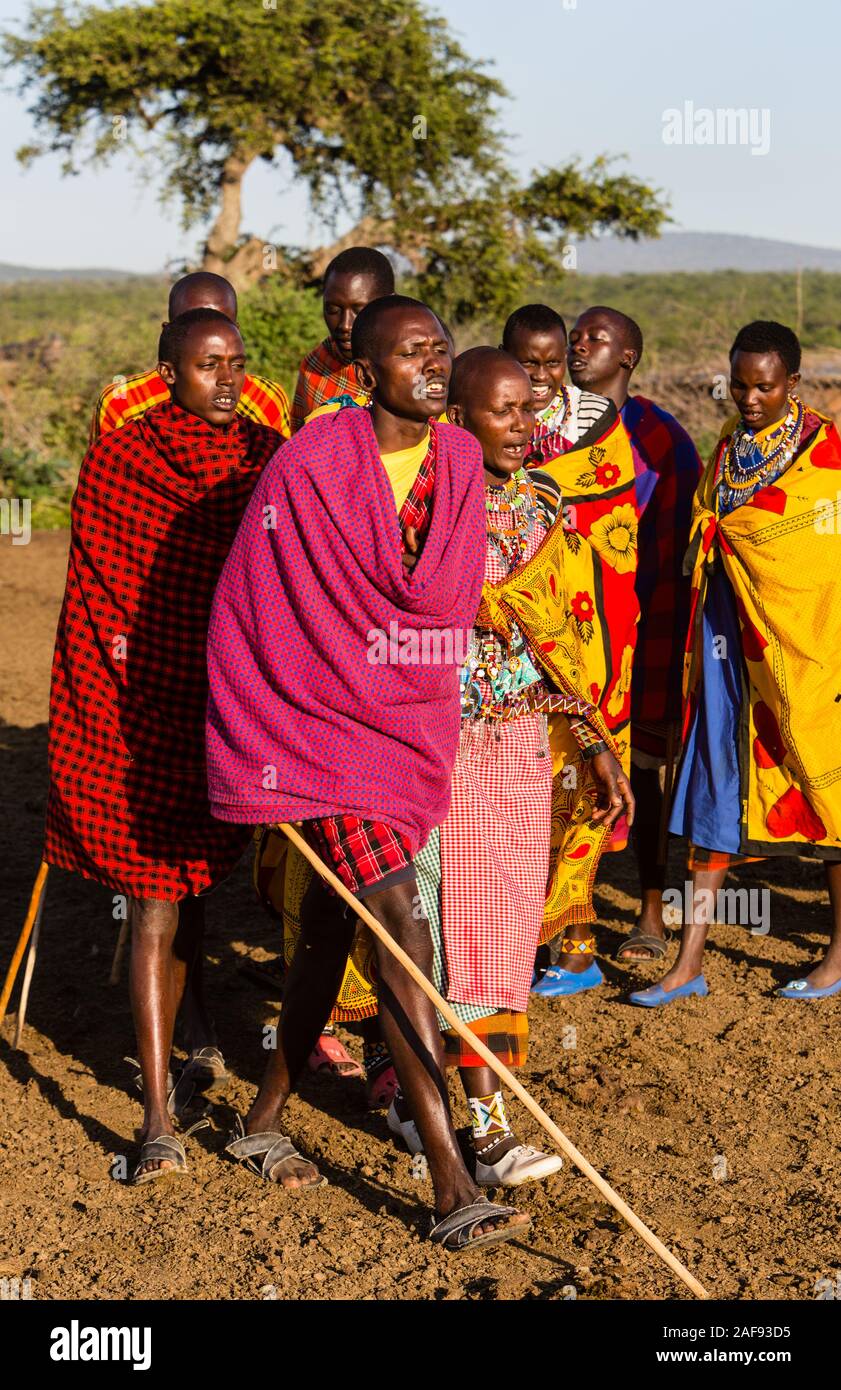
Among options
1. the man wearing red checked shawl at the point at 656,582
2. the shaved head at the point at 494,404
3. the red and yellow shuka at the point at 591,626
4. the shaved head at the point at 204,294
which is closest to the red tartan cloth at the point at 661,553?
the man wearing red checked shawl at the point at 656,582

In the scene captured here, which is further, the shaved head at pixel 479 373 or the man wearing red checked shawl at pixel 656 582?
the man wearing red checked shawl at pixel 656 582

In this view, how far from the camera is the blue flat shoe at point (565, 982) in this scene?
5488mm

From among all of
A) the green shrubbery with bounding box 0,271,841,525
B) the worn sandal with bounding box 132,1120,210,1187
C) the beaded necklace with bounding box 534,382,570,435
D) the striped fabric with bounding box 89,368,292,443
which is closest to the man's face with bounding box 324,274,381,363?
the striped fabric with bounding box 89,368,292,443

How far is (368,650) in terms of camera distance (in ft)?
11.9

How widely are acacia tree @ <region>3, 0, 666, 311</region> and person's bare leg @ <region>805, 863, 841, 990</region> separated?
18.7m

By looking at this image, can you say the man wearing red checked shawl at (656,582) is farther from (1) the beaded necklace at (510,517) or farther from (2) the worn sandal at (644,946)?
(1) the beaded necklace at (510,517)

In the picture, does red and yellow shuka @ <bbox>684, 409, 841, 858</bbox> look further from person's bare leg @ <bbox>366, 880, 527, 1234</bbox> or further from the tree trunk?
the tree trunk

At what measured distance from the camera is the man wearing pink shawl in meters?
3.59

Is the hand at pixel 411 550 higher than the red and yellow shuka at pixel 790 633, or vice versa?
the hand at pixel 411 550

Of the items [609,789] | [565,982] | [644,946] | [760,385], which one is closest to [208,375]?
[609,789]

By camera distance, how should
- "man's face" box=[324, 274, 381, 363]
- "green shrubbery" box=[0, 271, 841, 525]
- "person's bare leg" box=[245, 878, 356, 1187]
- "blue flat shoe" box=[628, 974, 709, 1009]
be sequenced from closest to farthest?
1. "person's bare leg" box=[245, 878, 356, 1187]
2. "man's face" box=[324, 274, 381, 363]
3. "blue flat shoe" box=[628, 974, 709, 1009]
4. "green shrubbery" box=[0, 271, 841, 525]

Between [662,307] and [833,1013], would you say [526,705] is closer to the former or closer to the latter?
[833,1013]

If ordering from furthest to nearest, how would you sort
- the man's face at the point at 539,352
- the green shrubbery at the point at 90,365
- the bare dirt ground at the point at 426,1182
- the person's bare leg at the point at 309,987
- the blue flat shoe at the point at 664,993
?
the green shrubbery at the point at 90,365
the blue flat shoe at the point at 664,993
the man's face at the point at 539,352
the person's bare leg at the point at 309,987
the bare dirt ground at the point at 426,1182

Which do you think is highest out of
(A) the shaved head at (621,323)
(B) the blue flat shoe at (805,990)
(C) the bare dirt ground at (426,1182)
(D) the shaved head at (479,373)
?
(A) the shaved head at (621,323)
